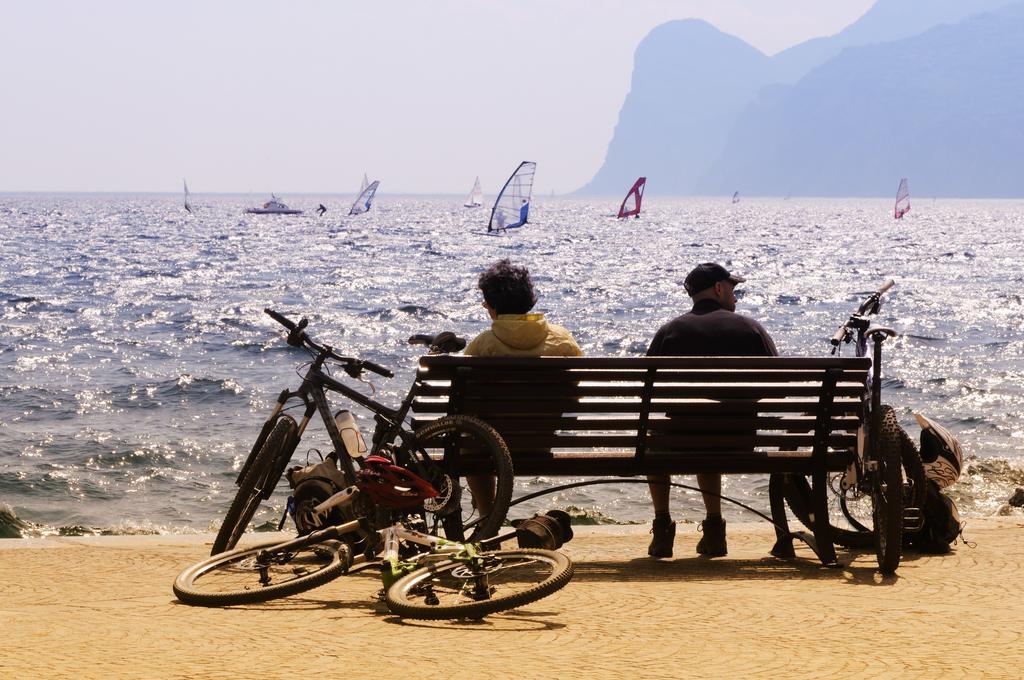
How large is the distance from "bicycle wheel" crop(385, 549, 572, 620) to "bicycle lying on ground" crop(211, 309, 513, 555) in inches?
38.9

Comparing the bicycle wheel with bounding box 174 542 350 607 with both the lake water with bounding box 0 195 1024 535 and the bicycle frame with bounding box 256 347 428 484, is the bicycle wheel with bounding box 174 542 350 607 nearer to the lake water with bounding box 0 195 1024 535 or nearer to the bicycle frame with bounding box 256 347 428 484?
the bicycle frame with bounding box 256 347 428 484

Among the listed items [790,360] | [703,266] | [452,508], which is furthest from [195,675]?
[703,266]

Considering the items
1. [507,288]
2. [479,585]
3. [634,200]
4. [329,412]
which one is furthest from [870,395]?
[634,200]

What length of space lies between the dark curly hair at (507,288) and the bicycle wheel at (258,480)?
120 centimetres

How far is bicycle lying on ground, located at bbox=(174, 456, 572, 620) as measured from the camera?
4.61 metres

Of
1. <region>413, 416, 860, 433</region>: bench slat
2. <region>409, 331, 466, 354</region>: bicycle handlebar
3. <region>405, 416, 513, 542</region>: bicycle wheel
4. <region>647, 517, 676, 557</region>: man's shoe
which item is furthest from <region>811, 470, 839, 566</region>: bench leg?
<region>409, 331, 466, 354</region>: bicycle handlebar

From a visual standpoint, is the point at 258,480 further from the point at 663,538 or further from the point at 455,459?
the point at 663,538

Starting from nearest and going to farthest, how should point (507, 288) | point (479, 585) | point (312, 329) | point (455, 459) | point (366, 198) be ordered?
point (479, 585) < point (455, 459) < point (507, 288) < point (312, 329) < point (366, 198)

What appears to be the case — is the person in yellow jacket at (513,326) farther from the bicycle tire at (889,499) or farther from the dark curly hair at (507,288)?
the bicycle tire at (889,499)

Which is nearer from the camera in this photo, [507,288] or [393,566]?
[393,566]

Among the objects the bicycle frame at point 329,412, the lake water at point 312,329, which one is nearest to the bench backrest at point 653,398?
the bicycle frame at point 329,412

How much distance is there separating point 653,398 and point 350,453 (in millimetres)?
1520

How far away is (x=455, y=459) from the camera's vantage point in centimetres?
609

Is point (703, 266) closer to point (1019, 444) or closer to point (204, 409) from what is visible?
point (1019, 444)
